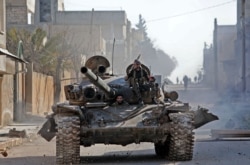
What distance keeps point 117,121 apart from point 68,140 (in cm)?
108

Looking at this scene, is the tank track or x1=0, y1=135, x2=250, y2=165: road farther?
→ x1=0, y1=135, x2=250, y2=165: road

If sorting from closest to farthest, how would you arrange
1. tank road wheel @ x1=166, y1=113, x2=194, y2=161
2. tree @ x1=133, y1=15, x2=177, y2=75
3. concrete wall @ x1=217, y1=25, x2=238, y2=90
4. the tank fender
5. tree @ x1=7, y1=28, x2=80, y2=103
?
tank road wheel @ x1=166, y1=113, x2=194, y2=161 → the tank fender → tree @ x1=7, y1=28, x2=80, y2=103 → concrete wall @ x1=217, y1=25, x2=238, y2=90 → tree @ x1=133, y1=15, x2=177, y2=75

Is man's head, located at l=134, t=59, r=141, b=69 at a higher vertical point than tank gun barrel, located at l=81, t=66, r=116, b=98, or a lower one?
higher

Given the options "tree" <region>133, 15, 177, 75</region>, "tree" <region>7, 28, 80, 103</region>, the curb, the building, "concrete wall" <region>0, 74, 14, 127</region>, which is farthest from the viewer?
"tree" <region>133, 15, 177, 75</region>

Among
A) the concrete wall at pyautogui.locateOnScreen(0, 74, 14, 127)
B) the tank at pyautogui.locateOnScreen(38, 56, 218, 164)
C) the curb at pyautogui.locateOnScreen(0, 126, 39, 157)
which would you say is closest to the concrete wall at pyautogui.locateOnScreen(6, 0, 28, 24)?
the concrete wall at pyautogui.locateOnScreen(0, 74, 14, 127)

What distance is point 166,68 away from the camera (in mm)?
140250

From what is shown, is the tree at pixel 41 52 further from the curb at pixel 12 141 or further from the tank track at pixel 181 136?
the tank track at pixel 181 136

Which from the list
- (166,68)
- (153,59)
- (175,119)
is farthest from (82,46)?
(166,68)

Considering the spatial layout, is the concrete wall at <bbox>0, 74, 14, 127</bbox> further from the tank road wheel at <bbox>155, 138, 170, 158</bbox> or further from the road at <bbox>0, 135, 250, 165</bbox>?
the tank road wheel at <bbox>155, 138, 170, 158</bbox>

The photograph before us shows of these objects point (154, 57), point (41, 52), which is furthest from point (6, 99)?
point (154, 57)

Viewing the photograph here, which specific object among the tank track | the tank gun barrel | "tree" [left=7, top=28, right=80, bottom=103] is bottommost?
the tank track

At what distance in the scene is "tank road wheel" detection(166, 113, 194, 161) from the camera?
14.5 metres

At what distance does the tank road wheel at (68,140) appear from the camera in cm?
1420

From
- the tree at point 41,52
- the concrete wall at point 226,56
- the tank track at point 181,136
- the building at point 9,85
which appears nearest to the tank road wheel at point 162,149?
the tank track at point 181,136
